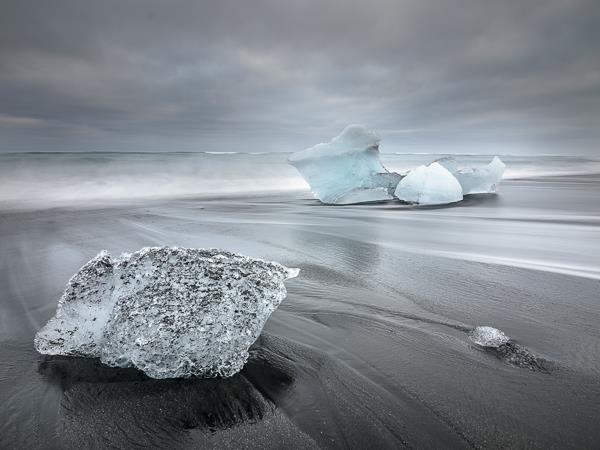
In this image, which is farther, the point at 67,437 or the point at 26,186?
the point at 26,186

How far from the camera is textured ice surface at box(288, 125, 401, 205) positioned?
33.6ft

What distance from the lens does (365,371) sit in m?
1.97

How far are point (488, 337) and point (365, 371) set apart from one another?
845mm

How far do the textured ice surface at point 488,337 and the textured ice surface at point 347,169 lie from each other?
7878 millimetres

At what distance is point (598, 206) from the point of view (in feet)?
30.1

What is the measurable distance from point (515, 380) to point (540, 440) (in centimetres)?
42

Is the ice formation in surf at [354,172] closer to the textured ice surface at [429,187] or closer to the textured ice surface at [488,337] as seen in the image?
the textured ice surface at [429,187]

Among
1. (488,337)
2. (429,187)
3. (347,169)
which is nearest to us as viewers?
(488,337)

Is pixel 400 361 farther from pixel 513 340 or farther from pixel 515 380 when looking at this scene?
pixel 513 340

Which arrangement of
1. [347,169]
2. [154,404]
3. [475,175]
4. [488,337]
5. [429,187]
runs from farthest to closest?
[475,175] < [347,169] < [429,187] < [488,337] < [154,404]

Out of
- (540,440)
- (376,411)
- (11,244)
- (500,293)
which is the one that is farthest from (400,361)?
(11,244)

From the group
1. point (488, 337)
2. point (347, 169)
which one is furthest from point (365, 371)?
point (347, 169)

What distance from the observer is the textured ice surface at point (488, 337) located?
222 cm

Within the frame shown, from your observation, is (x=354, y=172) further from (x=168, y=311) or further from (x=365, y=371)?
Answer: (x=168, y=311)
